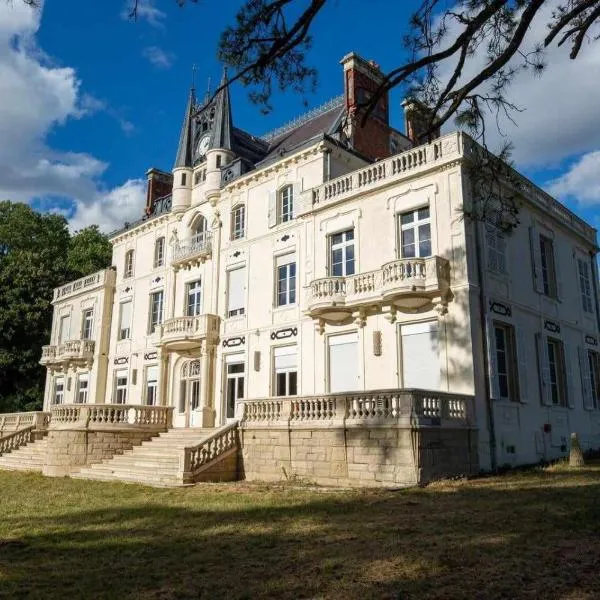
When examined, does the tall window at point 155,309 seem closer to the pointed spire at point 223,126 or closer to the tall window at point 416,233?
the pointed spire at point 223,126

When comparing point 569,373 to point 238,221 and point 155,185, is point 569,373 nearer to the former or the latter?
point 238,221

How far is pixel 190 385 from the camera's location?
2359 cm

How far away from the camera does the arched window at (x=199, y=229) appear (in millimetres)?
24714

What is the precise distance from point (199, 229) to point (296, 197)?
623cm

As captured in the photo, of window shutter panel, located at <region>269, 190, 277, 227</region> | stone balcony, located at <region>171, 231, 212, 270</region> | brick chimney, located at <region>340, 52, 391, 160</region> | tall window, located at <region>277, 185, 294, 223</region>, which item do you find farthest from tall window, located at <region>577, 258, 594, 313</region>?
stone balcony, located at <region>171, 231, 212, 270</region>

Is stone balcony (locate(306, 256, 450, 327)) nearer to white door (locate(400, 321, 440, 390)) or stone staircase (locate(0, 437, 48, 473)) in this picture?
white door (locate(400, 321, 440, 390))

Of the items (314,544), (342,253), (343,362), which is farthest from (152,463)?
(314,544)

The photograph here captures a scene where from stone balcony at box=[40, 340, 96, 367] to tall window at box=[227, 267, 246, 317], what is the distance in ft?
31.7

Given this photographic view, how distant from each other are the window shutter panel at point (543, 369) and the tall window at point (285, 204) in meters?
9.13

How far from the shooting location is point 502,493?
10.6 m

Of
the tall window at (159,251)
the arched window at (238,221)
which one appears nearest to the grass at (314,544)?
the arched window at (238,221)

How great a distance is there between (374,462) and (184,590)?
8.10m

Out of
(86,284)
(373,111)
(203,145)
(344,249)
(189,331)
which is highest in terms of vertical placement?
(203,145)

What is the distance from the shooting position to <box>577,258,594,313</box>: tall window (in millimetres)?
21141
